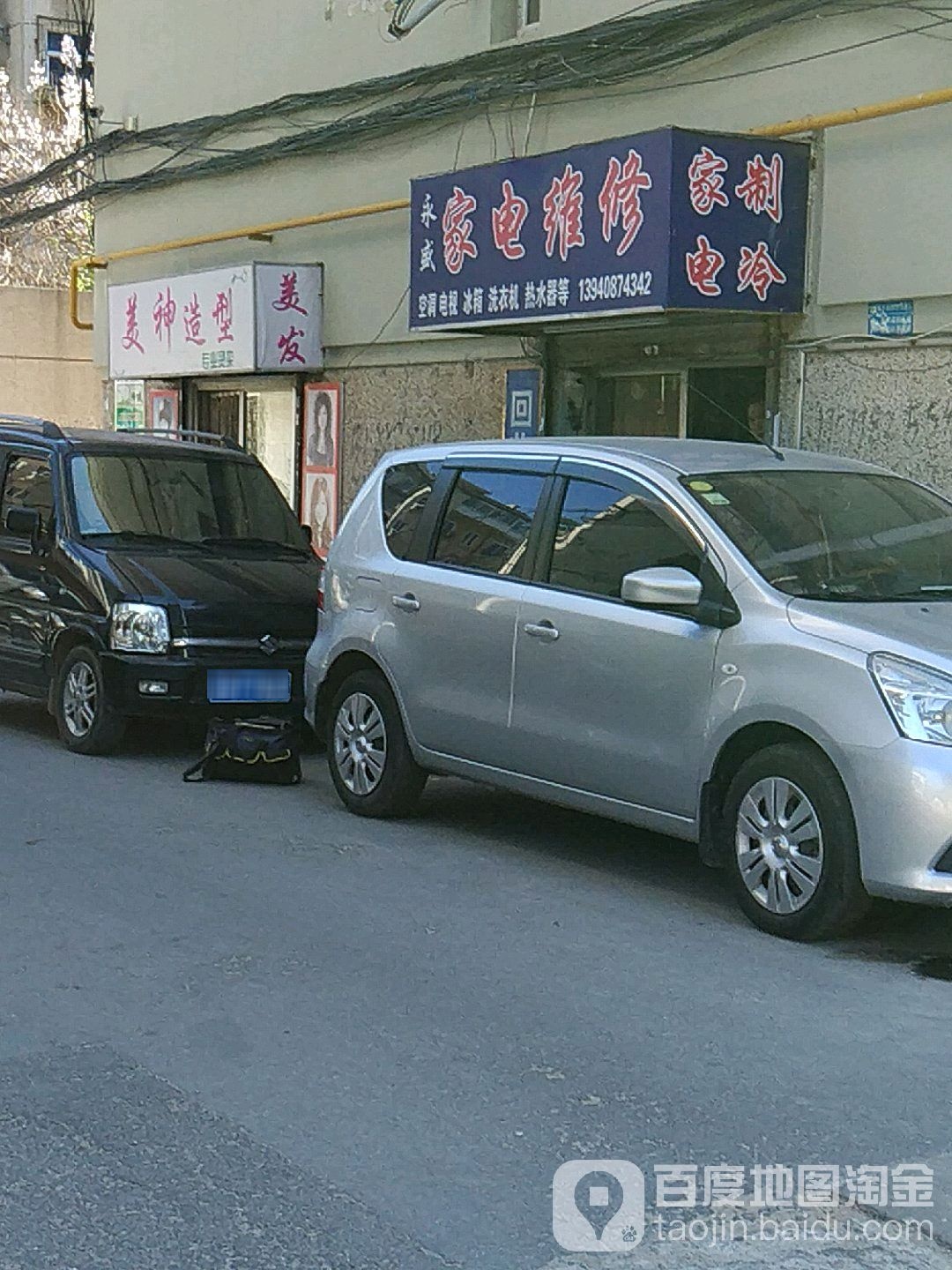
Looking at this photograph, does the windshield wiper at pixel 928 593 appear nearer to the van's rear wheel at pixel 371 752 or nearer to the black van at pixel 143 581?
the van's rear wheel at pixel 371 752

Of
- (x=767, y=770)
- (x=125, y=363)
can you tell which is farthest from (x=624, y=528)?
(x=125, y=363)

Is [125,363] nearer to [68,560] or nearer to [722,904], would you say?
[68,560]

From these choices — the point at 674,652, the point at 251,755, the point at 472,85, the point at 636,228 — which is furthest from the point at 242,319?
the point at 674,652

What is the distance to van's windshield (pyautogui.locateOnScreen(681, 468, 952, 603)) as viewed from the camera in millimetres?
7172

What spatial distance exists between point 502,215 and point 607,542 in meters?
5.58

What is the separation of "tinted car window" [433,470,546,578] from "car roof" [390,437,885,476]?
137 millimetres

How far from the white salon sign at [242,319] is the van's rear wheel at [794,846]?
10.4m

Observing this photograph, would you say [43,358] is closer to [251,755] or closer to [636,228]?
[636,228]

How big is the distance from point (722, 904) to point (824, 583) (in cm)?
135

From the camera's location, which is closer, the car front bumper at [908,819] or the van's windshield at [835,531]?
the car front bumper at [908,819]

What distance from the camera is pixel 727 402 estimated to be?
42.8 feet

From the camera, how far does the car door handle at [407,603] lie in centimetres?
859

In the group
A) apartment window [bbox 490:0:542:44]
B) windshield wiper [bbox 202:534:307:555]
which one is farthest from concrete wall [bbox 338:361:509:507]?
windshield wiper [bbox 202:534:307:555]

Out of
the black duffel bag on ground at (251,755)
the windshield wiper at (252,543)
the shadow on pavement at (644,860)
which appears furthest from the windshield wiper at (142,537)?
the shadow on pavement at (644,860)
